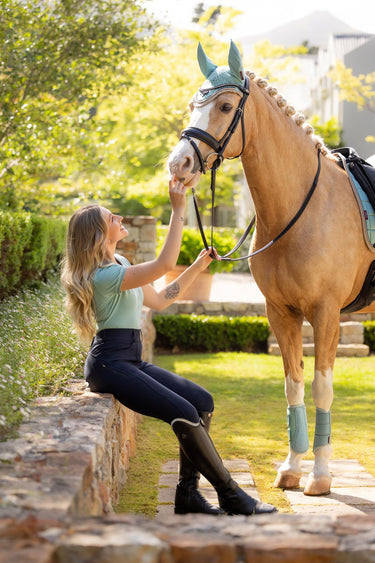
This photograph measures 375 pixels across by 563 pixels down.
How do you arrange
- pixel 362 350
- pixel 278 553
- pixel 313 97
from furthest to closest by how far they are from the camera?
1. pixel 313 97
2. pixel 362 350
3. pixel 278 553

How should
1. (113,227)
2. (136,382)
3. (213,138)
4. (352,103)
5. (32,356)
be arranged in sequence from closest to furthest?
1. (136,382)
2. (213,138)
3. (113,227)
4. (32,356)
5. (352,103)

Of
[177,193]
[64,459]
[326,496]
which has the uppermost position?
[177,193]

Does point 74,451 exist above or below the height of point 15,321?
below

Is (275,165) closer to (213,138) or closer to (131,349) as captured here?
(213,138)

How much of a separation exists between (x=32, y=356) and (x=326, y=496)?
6.45 feet

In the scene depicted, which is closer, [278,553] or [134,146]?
[278,553]

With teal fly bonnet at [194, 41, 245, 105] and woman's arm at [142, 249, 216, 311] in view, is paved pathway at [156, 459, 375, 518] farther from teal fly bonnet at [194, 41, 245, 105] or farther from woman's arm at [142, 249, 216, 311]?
teal fly bonnet at [194, 41, 245, 105]

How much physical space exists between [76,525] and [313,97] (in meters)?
32.3

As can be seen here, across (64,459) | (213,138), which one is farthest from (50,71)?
(64,459)

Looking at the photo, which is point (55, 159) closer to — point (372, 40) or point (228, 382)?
point (228, 382)

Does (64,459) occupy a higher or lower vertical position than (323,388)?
lower

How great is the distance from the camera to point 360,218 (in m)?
3.90

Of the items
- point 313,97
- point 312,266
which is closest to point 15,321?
point 312,266

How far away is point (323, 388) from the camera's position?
3842mm
